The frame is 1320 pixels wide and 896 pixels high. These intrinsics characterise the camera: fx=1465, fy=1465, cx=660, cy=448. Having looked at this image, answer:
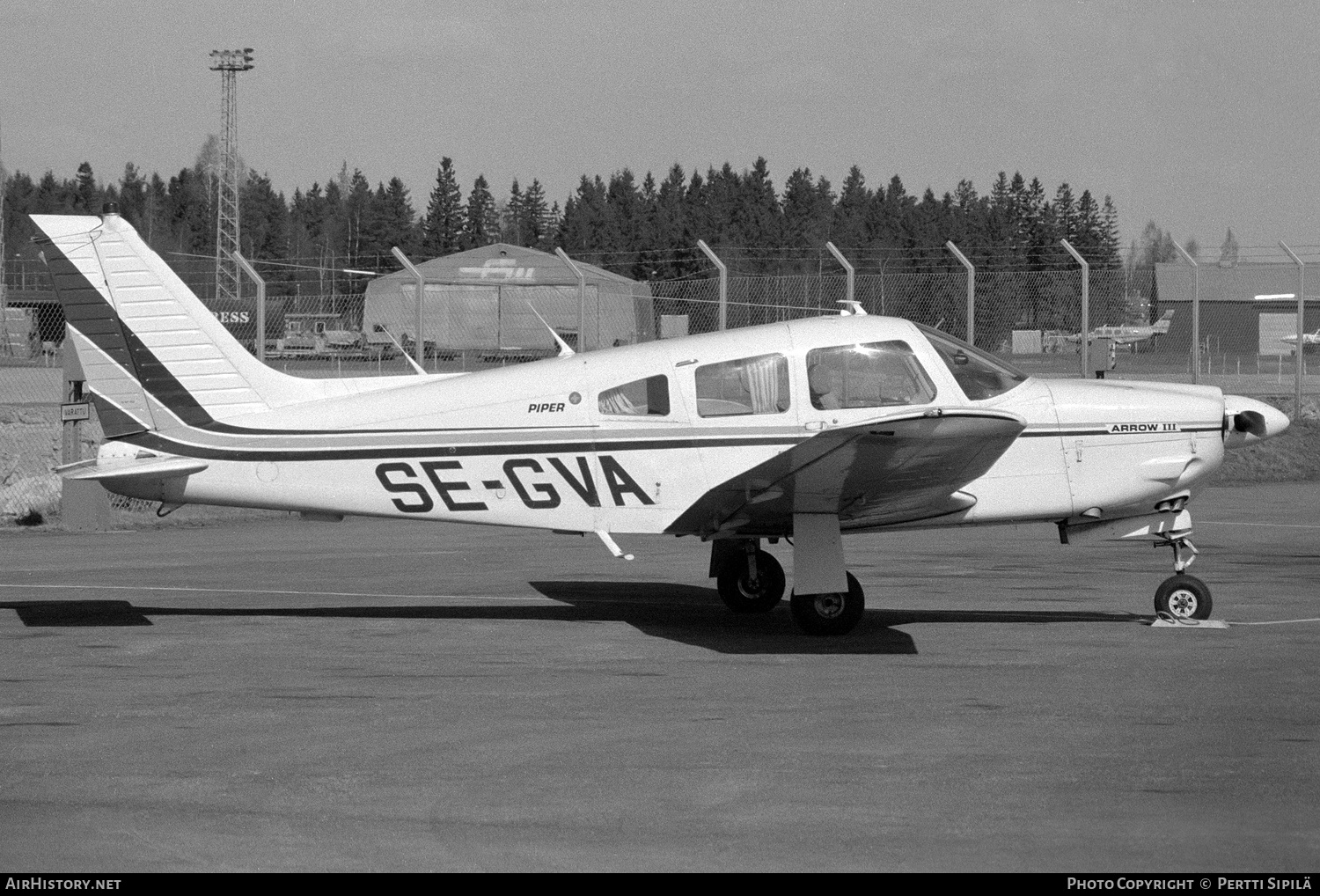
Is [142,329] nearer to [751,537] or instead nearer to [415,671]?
[415,671]

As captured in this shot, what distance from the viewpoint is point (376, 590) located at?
12.7 metres

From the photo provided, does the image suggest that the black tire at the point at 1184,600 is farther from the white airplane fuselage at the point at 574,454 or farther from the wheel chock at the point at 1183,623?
the white airplane fuselage at the point at 574,454

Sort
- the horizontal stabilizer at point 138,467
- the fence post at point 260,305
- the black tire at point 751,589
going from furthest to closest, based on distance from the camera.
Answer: the fence post at point 260,305
the black tire at point 751,589
the horizontal stabilizer at point 138,467

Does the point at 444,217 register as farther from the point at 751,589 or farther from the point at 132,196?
the point at 751,589

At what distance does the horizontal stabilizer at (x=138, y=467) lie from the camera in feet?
34.2

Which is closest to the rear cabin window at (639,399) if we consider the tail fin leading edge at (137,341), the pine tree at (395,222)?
the tail fin leading edge at (137,341)

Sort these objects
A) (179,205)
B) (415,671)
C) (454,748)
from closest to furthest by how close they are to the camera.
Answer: (454,748) < (415,671) < (179,205)

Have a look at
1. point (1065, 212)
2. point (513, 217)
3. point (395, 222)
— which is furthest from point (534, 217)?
point (1065, 212)

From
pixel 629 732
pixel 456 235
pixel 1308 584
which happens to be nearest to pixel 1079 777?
pixel 629 732

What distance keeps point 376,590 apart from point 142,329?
124 inches

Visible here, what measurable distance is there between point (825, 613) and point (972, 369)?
2031 mm

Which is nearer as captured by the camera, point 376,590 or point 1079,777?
point 1079,777

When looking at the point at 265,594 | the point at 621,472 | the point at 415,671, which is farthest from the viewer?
the point at 265,594

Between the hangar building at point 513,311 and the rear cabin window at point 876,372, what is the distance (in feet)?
19.5
